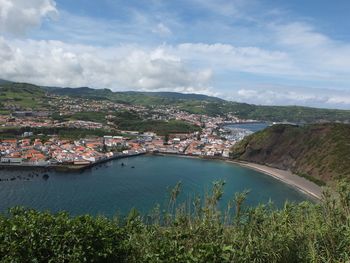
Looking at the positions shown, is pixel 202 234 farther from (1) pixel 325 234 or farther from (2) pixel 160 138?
(2) pixel 160 138

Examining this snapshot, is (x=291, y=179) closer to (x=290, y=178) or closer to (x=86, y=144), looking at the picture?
(x=290, y=178)

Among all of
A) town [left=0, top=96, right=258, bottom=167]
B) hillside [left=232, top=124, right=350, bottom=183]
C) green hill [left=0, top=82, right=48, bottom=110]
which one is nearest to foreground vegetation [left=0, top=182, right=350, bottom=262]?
hillside [left=232, top=124, right=350, bottom=183]

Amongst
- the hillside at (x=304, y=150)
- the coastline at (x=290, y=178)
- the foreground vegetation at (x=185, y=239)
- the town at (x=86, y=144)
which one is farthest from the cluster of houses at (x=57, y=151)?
the foreground vegetation at (x=185, y=239)

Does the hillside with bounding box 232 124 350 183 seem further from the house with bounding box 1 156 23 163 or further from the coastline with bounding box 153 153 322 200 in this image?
the house with bounding box 1 156 23 163

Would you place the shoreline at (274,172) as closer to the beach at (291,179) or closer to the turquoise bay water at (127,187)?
the beach at (291,179)

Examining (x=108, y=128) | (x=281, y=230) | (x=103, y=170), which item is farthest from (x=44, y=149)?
(x=281, y=230)
